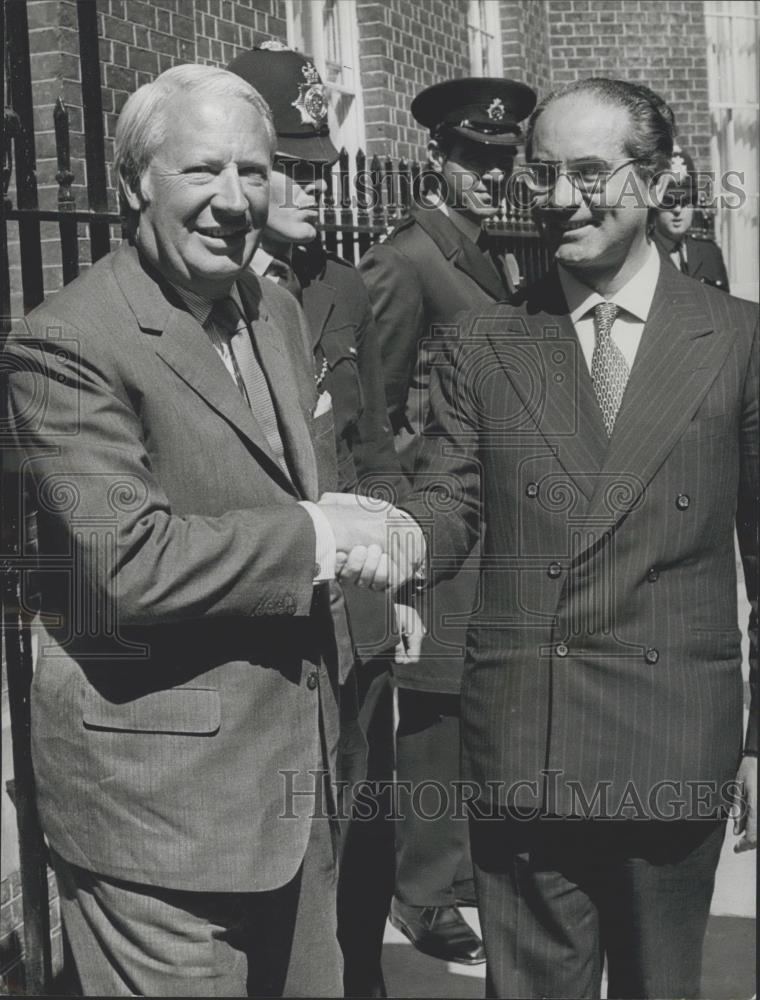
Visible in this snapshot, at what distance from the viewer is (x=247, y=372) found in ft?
8.13

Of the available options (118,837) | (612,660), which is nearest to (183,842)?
(118,837)

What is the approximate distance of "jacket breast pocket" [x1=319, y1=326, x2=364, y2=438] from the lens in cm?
331

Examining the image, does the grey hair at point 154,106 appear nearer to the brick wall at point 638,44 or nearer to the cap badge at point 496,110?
the cap badge at point 496,110

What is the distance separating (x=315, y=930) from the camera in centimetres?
259

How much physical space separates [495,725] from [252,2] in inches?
101

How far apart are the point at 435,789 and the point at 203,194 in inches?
92.3

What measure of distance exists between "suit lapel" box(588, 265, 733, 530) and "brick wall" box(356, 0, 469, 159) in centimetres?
179

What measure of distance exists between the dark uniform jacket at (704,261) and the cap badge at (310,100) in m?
1.91

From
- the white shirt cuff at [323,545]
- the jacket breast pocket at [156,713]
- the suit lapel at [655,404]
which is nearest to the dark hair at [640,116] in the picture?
the suit lapel at [655,404]

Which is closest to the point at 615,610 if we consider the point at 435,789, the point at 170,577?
the point at 170,577

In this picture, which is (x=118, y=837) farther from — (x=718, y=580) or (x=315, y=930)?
(x=718, y=580)

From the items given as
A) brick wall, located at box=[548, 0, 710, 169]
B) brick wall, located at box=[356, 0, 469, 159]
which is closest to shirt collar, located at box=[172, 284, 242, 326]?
brick wall, located at box=[356, 0, 469, 159]

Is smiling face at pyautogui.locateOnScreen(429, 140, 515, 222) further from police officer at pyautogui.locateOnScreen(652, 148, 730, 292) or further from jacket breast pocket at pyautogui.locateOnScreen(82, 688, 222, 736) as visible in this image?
jacket breast pocket at pyautogui.locateOnScreen(82, 688, 222, 736)

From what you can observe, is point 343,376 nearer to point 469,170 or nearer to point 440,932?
point 469,170
